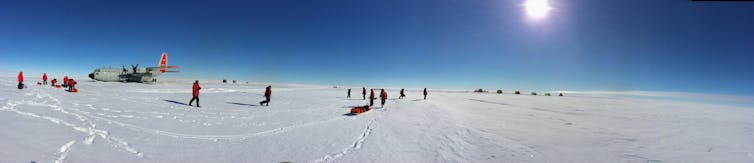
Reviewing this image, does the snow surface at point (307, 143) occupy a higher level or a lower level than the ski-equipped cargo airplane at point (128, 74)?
lower

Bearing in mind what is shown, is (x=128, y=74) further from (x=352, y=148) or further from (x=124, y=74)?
(x=352, y=148)

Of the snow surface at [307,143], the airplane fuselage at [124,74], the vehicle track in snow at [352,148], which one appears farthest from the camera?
the airplane fuselage at [124,74]

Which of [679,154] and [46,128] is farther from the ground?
[46,128]

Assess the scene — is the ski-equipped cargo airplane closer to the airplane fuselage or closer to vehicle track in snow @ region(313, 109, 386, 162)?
the airplane fuselage

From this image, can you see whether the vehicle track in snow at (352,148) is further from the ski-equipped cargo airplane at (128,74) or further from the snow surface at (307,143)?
the ski-equipped cargo airplane at (128,74)

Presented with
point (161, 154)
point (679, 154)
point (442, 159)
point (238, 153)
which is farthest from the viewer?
point (679, 154)

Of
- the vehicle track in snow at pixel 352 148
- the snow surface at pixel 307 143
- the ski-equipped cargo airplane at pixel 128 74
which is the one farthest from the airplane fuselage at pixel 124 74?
the vehicle track in snow at pixel 352 148

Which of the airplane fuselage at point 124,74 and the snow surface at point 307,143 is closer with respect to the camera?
the snow surface at point 307,143

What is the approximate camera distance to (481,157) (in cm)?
→ 659

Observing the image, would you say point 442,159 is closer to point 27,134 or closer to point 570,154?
point 570,154

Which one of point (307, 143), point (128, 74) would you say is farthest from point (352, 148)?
point (128, 74)

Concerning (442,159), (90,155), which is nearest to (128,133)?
(90,155)

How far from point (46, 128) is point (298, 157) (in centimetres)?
611

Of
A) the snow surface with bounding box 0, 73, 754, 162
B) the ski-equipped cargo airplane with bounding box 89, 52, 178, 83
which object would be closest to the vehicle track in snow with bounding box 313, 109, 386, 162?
the snow surface with bounding box 0, 73, 754, 162
